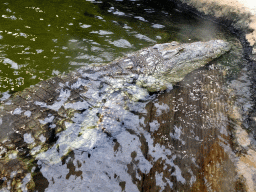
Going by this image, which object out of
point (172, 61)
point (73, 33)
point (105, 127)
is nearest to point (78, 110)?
point (105, 127)

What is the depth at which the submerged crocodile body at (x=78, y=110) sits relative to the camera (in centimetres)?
189

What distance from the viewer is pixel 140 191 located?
175 centimetres

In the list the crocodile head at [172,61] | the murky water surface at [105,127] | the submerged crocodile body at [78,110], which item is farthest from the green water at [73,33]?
the crocodile head at [172,61]

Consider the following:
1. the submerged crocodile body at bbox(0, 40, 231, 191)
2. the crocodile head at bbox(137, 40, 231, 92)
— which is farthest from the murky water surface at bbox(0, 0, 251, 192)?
the crocodile head at bbox(137, 40, 231, 92)

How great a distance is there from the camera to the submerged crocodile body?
74.4 inches

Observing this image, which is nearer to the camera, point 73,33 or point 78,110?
point 78,110

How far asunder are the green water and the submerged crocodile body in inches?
25.8

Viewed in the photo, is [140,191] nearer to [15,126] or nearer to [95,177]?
[95,177]

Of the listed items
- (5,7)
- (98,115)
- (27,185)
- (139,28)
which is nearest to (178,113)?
(98,115)

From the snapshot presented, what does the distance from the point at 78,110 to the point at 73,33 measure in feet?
8.51

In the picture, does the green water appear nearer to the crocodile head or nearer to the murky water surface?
the murky water surface

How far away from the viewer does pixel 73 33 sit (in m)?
4.24

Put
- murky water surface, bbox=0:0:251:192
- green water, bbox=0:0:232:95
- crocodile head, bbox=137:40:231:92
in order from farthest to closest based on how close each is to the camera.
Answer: green water, bbox=0:0:232:95, crocodile head, bbox=137:40:231:92, murky water surface, bbox=0:0:251:192

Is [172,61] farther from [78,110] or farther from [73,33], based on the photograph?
[73,33]
